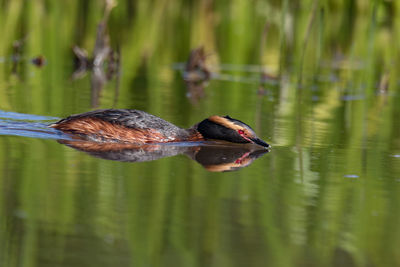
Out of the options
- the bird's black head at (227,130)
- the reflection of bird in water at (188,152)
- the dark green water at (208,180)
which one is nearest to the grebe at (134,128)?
the bird's black head at (227,130)

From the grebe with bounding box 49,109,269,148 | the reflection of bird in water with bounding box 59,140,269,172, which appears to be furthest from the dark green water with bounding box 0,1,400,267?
the grebe with bounding box 49,109,269,148

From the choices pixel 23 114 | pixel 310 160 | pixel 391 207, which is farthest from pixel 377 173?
pixel 23 114

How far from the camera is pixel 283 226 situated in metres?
5.92

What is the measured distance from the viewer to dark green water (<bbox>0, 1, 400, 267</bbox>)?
5340 mm

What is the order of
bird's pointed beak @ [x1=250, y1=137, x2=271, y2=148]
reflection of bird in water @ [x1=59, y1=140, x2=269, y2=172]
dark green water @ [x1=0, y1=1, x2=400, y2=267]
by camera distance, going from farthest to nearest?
1. bird's pointed beak @ [x1=250, y1=137, x2=271, y2=148]
2. reflection of bird in water @ [x1=59, y1=140, x2=269, y2=172]
3. dark green water @ [x1=0, y1=1, x2=400, y2=267]

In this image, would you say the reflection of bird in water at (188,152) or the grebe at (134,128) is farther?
the grebe at (134,128)

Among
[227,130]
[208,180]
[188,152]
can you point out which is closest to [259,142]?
[227,130]

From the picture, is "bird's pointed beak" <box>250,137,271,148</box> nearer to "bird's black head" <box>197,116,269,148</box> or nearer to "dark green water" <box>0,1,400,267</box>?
"bird's black head" <box>197,116,269,148</box>

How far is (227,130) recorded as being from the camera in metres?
9.40

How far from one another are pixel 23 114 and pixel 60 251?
5.41 m

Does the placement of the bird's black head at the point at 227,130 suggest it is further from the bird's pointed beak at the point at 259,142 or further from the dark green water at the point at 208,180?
the dark green water at the point at 208,180

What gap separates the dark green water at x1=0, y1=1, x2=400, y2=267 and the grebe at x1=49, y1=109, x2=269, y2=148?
Answer: 0.27m

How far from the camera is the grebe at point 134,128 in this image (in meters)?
9.19

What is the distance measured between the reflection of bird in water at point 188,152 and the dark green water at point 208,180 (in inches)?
4.9
